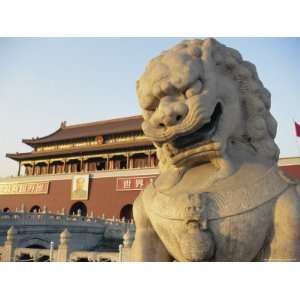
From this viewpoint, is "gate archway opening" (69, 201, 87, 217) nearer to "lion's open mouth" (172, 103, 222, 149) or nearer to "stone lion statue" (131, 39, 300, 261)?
"stone lion statue" (131, 39, 300, 261)

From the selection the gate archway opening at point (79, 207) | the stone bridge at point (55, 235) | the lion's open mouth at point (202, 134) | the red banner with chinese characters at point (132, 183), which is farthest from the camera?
the gate archway opening at point (79, 207)

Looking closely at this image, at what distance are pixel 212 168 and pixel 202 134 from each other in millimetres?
213

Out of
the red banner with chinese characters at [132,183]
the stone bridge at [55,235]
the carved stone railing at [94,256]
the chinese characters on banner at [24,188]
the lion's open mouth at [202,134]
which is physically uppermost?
the chinese characters on banner at [24,188]

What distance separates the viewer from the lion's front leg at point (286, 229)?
166cm

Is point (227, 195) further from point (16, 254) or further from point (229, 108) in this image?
point (16, 254)

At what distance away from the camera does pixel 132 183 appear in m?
18.2

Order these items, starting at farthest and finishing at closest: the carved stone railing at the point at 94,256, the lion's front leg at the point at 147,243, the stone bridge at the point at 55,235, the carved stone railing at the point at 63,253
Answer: the stone bridge at the point at 55,235 < the carved stone railing at the point at 94,256 < the carved stone railing at the point at 63,253 < the lion's front leg at the point at 147,243

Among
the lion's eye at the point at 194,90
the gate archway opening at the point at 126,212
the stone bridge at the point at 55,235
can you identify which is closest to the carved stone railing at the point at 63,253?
the stone bridge at the point at 55,235

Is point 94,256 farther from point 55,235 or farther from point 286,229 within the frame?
point 286,229

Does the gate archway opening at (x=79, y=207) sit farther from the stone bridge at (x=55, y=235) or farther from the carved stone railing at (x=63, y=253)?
the carved stone railing at (x=63, y=253)

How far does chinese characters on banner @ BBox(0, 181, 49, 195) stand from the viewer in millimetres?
20883

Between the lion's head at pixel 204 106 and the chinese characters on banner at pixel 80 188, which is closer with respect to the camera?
the lion's head at pixel 204 106

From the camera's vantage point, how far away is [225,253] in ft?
5.70

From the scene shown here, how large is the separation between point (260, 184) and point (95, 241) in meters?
11.4
